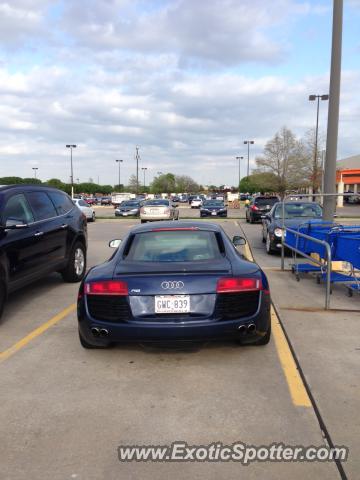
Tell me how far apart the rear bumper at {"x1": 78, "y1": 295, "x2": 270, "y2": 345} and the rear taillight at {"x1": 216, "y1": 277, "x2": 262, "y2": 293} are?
199 millimetres

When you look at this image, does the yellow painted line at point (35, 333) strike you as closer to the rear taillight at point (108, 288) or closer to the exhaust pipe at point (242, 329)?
the rear taillight at point (108, 288)

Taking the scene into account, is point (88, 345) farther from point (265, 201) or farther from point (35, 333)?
point (265, 201)

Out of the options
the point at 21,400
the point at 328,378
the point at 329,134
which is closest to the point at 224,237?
the point at 328,378

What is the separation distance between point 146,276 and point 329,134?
8.45 meters

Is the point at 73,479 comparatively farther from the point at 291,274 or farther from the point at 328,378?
the point at 291,274

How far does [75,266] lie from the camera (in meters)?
8.29

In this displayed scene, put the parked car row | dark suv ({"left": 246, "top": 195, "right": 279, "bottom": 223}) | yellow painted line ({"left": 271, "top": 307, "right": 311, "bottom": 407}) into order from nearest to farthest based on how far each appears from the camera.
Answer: yellow painted line ({"left": 271, "top": 307, "right": 311, "bottom": 407}), the parked car row, dark suv ({"left": 246, "top": 195, "right": 279, "bottom": 223})

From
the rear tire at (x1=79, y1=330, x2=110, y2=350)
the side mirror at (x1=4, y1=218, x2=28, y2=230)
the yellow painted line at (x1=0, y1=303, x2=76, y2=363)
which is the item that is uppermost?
the side mirror at (x1=4, y1=218, x2=28, y2=230)

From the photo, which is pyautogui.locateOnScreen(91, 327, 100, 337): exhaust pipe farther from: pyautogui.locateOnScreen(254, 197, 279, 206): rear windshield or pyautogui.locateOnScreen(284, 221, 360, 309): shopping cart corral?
pyautogui.locateOnScreen(254, 197, 279, 206): rear windshield

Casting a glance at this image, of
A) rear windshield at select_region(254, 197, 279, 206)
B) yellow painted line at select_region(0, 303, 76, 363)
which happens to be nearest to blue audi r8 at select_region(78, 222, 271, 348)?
yellow painted line at select_region(0, 303, 76, 363)

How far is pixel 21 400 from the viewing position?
356cm

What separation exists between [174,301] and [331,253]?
4.02m

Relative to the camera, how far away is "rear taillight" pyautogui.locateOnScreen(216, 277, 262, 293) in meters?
3.96

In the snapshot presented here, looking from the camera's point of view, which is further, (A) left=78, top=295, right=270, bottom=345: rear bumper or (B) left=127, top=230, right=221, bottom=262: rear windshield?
(B) left=127, top=230, right=221, bottom=262: rear windshield
